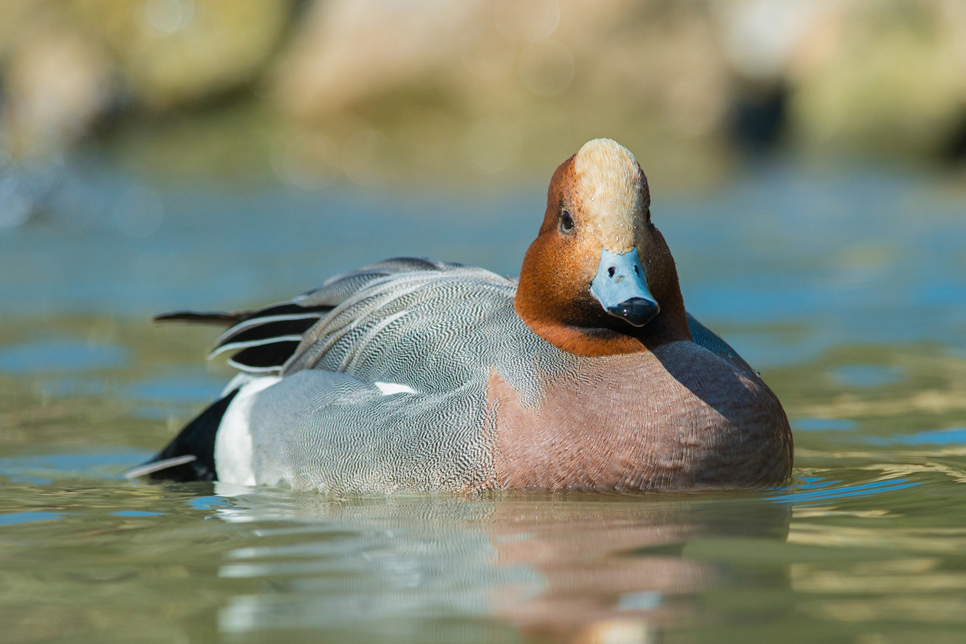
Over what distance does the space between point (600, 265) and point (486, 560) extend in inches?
40.2

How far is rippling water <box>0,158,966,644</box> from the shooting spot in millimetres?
2748

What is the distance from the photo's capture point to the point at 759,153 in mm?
17828

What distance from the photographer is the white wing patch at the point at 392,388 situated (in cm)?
415

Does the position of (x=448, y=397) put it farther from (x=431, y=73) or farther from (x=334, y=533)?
(x=431, y=73)

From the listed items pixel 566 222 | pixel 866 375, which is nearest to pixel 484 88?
pixel 866 375

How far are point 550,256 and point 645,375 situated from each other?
18.8 inches

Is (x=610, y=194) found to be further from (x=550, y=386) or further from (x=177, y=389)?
(x=177, y=389)

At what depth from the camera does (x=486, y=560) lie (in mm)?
3189

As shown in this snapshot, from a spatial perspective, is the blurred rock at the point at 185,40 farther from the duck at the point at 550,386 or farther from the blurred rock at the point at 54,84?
the duck at the point at 550,386

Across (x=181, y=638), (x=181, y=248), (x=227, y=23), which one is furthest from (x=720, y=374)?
(x=227, y=23)

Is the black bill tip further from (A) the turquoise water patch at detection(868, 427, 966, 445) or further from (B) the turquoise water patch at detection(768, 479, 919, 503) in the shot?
(A) the turquoise water patch at detection(868, 427, 966, 445)

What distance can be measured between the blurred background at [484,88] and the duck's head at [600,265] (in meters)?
11.6

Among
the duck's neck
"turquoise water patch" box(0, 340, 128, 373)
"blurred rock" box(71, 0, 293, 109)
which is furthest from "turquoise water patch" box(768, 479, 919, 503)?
"blurred rock" box(71, 0, 293, 109)

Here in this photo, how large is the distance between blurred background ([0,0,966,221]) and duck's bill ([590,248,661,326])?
11865 millimetres
